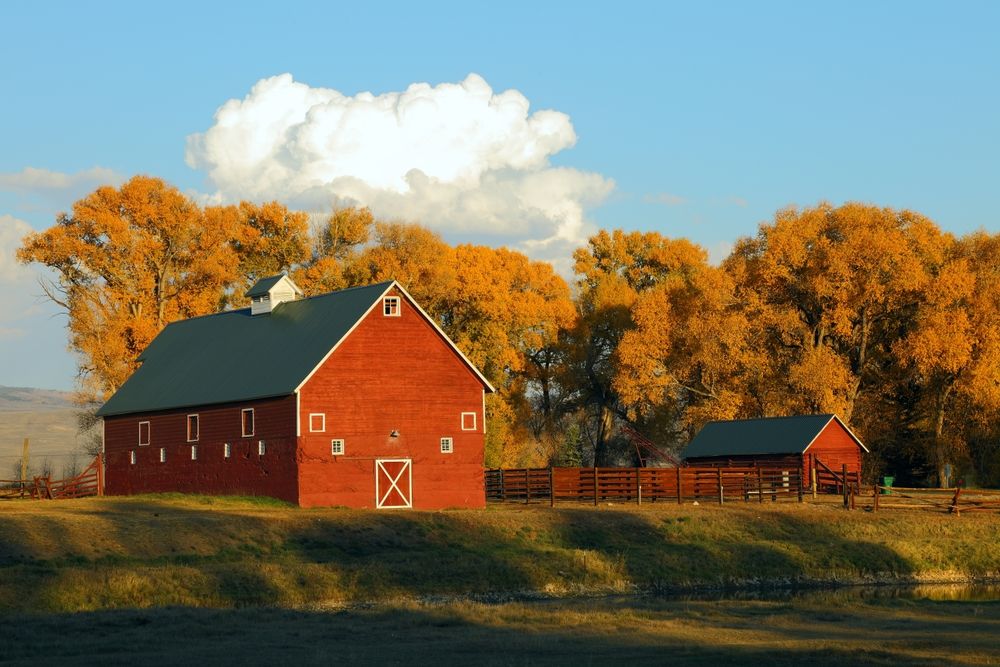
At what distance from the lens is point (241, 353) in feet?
204

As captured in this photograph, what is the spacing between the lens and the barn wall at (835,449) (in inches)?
2660

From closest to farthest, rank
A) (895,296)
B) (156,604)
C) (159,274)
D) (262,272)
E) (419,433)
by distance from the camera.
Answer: (156,604) < (419,433) < (895,296) < (159,274) < (262,272)

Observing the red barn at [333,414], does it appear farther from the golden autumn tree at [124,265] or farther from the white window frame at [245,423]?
the golden autumn tree at [124,265]

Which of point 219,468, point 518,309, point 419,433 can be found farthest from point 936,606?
point 518,309

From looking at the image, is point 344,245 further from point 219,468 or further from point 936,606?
point 936,606

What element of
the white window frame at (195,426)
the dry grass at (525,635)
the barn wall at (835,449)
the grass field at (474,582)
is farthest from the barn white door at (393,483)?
the dry grass at (525,635)

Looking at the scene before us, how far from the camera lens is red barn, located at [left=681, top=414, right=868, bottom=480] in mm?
67125

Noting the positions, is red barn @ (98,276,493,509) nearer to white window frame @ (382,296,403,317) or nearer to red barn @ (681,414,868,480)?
white window frame @ (382,296,403,317)

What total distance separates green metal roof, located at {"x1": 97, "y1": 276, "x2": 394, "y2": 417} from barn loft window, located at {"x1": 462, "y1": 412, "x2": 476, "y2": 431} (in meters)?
6.31

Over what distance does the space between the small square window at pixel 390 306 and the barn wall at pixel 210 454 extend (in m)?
5.43

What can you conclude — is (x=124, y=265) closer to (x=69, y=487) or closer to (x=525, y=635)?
(x=69, y=487)

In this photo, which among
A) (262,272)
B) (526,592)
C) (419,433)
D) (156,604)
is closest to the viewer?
(156,604)

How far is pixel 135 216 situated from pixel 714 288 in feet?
109

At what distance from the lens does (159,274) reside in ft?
272
